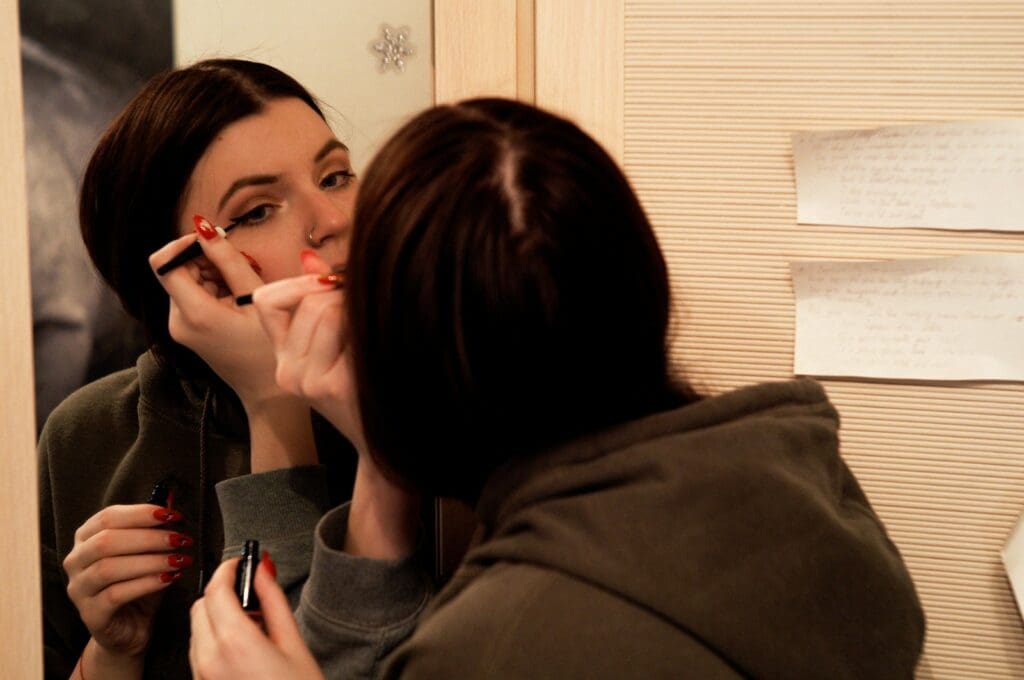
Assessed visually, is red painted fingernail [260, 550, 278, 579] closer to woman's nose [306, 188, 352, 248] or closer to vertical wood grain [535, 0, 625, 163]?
woman's nose [306, 188, 352, 248]

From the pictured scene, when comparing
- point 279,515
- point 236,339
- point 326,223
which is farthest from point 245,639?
point 326,223

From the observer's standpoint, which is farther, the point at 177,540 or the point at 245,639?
the point at 177,540

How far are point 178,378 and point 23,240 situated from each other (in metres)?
0.19

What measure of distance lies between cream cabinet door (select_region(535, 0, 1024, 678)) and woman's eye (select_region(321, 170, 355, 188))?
0.68 ft

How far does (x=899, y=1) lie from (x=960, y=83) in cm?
10

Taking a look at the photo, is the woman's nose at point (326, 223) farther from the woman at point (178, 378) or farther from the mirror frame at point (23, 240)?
the mirror frame at point (23, 240)

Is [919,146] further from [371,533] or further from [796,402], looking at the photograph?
[371,533]

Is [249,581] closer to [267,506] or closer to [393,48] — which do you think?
[267,506]

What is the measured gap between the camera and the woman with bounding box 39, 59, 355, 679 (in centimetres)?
92

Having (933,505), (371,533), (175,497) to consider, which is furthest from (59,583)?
(933,505)

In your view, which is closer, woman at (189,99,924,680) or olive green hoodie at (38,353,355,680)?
woman at (189,99,924,680)

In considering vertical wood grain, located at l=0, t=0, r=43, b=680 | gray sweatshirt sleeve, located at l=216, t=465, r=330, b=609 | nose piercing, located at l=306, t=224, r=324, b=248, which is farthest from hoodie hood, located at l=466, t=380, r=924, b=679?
vertical wood grain, located at l=0, t=0, r=43, b=680

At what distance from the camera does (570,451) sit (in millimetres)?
688

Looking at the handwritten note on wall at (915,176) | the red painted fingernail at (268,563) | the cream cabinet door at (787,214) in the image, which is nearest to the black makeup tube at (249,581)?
the red painted fingernail at (268,563)
